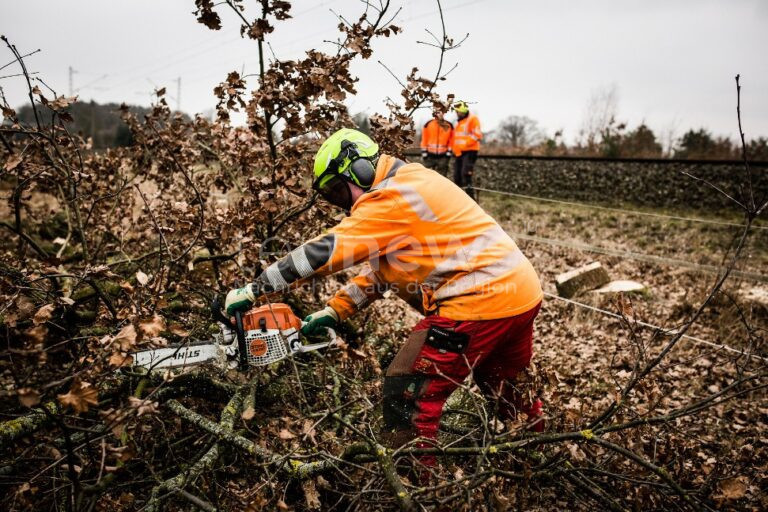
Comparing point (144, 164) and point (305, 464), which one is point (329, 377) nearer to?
point (305, 464)

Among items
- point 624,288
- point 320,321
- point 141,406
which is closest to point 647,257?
point 624,288

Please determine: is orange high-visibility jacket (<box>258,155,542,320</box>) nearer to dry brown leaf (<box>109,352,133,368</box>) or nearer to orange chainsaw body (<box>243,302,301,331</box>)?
orange chainsaw body (<box>243,302,301,331</box>)

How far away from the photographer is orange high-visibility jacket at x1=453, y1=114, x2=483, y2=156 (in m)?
9.38

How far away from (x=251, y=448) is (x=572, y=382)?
3.15 meters

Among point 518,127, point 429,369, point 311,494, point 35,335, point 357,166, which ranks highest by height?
point 518,127

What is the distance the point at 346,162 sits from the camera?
2.54 m

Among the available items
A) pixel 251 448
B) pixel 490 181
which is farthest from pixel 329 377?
pixel 490 181

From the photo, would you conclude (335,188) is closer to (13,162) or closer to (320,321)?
(320,321)

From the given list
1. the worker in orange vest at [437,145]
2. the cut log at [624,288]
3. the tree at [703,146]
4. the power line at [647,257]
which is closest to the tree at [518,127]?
the tree at [703,146]

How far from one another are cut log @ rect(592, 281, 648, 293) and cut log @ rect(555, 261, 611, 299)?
0.41 ft

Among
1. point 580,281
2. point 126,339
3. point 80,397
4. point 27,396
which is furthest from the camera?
point 580,281

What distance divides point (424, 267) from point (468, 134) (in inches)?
301

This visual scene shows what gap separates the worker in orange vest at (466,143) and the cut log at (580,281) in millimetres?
3578

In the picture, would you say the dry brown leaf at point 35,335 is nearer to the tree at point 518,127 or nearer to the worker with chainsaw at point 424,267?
the worker with chainsaw at point 424,267
